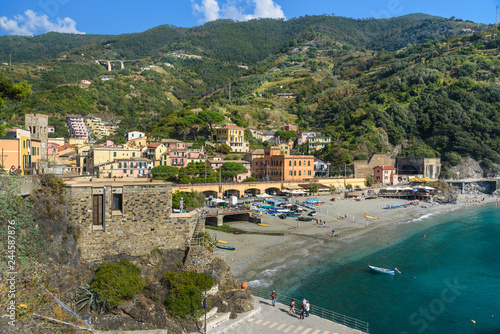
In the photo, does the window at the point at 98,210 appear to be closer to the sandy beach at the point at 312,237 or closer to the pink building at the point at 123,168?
the sandy beach at the point at 312,237

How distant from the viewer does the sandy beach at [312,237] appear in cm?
3033

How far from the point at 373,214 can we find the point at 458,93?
7372 centimetres

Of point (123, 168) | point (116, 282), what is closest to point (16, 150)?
point (116, 282)

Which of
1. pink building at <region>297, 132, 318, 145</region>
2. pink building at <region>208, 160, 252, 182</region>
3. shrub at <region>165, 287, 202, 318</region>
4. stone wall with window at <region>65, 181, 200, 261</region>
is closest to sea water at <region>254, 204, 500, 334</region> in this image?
shrub at <region>165, 287, 202, 318</region>

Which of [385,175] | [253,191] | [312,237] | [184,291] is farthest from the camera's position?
[385,175]

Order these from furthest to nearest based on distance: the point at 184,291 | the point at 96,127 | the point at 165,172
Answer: the point at 96,127
the point at 165,172
the point at 184,291

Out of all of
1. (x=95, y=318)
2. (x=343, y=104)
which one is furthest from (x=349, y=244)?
(x=343, y=104)

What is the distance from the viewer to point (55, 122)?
90.4 metres

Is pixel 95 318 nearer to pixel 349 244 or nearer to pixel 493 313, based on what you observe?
pixel 493 313

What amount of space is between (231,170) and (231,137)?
960 inches

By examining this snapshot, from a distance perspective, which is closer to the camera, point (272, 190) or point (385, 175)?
point (272, 190)

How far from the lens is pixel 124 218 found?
16500mm

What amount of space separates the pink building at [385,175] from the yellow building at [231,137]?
31957 millimetres

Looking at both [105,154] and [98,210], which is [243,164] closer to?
[105,154]
